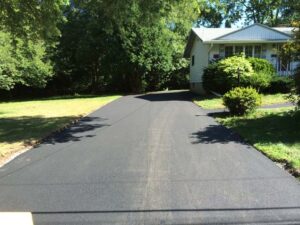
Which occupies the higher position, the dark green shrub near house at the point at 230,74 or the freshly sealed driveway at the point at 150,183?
the dark green shrub near house at the point at 230,74

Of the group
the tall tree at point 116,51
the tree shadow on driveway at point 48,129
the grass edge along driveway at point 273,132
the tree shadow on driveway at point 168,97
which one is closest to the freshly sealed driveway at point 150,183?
the grass edge along driveway at point 273,132

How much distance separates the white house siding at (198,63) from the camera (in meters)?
28.8

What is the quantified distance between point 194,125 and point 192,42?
21.2 m

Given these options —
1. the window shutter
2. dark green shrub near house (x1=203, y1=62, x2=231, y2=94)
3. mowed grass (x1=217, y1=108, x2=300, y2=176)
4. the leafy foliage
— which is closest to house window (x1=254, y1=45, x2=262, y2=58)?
the window shutter

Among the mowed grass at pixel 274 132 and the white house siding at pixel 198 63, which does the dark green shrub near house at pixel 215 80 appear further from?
the mowed grass at pixel 274 132

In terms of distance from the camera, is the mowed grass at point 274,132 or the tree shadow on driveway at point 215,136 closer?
the mowed grass at point 274,132

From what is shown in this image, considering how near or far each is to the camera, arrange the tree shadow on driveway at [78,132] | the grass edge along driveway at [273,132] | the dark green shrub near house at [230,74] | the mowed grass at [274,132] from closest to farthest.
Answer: the grass edge along driveway at [273,132] < the mowed grass at [274,132] < the tree shadow on driveway at [78,132] < the dark green shrub near house at [230,74]

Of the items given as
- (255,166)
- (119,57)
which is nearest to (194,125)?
(255,166)

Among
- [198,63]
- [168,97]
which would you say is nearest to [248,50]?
[198,63]

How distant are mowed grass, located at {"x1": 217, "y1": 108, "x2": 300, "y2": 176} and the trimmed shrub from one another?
6.69 metres

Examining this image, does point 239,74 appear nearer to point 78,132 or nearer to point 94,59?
point 78,132

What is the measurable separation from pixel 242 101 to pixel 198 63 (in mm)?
16938

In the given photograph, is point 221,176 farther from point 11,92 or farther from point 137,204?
point 11,92

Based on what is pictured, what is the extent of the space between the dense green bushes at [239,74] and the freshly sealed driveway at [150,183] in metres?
10.9
